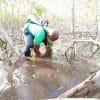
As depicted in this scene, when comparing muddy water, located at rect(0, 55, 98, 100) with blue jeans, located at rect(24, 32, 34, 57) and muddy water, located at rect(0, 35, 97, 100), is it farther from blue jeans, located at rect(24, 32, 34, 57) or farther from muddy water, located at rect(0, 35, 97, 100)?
blue jeans, located at rect(24, 32, 34, 57)

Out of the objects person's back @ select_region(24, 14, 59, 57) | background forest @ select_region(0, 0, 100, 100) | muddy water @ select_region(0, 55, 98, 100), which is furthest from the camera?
person's back @ select_region(24, 14, 59, 57)

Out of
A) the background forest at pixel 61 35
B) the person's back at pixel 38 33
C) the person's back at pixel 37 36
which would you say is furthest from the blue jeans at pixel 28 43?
the background forest at pixel 61 35

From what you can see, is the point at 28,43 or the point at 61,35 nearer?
the point at 28,43

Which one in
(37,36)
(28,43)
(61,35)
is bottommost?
(61,35)

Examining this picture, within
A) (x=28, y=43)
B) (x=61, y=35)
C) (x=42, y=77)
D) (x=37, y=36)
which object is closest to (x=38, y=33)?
(x=37, y=36)

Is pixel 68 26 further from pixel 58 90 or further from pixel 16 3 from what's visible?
pixel 58 90

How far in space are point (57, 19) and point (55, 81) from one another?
13701 mm

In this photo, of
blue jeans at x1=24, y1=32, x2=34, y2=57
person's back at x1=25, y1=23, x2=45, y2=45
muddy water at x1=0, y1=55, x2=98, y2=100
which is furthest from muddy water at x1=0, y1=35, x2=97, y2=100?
person's back at x1=25, y1=23, x2=45, y2=45

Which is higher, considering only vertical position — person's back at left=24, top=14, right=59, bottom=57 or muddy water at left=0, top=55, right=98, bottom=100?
person's back at left=24, top=14, right=59, bottom=57

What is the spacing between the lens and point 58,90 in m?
4.08

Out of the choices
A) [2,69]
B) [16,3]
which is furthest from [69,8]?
[2,69]

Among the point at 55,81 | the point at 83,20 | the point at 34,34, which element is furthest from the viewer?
the point at 83,20

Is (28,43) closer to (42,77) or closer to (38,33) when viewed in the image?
(38,33)

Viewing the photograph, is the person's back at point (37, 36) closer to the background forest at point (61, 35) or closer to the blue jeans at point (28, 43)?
the blue jeans at point (28, 43)
